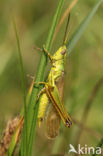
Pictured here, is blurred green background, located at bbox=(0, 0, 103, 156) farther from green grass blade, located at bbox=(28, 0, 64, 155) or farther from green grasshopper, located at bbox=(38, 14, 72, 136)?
green grass blade, located at bbox=(28, 0, 64, 155)

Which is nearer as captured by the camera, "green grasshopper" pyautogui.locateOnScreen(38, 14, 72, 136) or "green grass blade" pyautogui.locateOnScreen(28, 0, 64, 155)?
"green grass blade" pyautogui.locateOnScreen(28, 0, 64, 155)

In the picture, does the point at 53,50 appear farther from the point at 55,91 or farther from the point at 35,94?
the point at 35,94

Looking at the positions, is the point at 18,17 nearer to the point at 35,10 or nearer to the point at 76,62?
the point at 35,10

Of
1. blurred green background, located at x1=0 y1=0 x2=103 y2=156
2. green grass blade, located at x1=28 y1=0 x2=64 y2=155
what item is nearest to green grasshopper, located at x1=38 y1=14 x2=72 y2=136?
green grass blade, located at x1=28 y1=0 x2=64 y2=155

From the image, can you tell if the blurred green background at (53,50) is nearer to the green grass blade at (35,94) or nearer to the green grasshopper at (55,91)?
the green grasshopper at (55,91)

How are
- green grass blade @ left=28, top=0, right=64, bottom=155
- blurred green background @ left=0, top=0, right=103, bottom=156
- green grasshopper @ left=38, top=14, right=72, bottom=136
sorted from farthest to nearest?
blurred green background @ left=0, top=0, right=103, bottom=156 < green grasshopper @ left=38, top=14, right=72, bottom=136 < green grass blade @ left=28, top=0, right=64, bottom=155

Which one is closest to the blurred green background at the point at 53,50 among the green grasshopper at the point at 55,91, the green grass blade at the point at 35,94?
the green grasshopper at the point at 55,91
